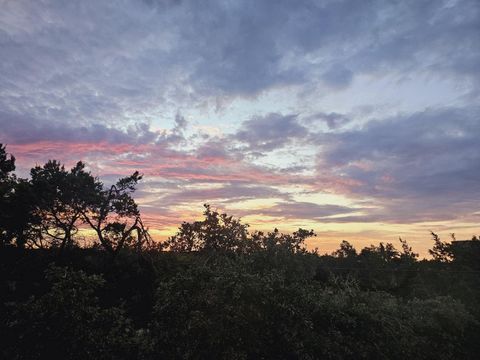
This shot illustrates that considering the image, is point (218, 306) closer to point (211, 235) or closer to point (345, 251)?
point (211, 235)

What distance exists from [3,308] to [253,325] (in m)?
6.01

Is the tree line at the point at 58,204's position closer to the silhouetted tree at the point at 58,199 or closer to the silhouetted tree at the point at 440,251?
the silhouetted tree at the point at 58,199

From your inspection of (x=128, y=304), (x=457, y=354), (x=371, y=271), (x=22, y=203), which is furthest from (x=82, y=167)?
(x=457, y=354)

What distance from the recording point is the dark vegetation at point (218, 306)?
7328 millimetres

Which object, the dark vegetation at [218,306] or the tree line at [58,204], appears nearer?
the dark vegetation at [218,306]

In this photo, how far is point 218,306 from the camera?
942 centimetres

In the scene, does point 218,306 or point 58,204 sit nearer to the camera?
point 218,306

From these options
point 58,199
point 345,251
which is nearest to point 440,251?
point 345,251

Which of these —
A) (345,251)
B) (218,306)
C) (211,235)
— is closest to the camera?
(218,306)

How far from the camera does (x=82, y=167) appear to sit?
37.0 metres

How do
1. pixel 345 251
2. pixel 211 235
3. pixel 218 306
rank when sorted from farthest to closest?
pixel 345 251
pixel 211 235
pixel 218 306

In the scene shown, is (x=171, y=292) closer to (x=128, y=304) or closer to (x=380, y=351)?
(x=128, y=304)

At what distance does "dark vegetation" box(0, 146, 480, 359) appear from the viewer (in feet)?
24.0

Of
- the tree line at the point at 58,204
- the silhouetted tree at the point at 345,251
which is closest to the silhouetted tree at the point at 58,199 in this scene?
the tree line at the point at 58,204
